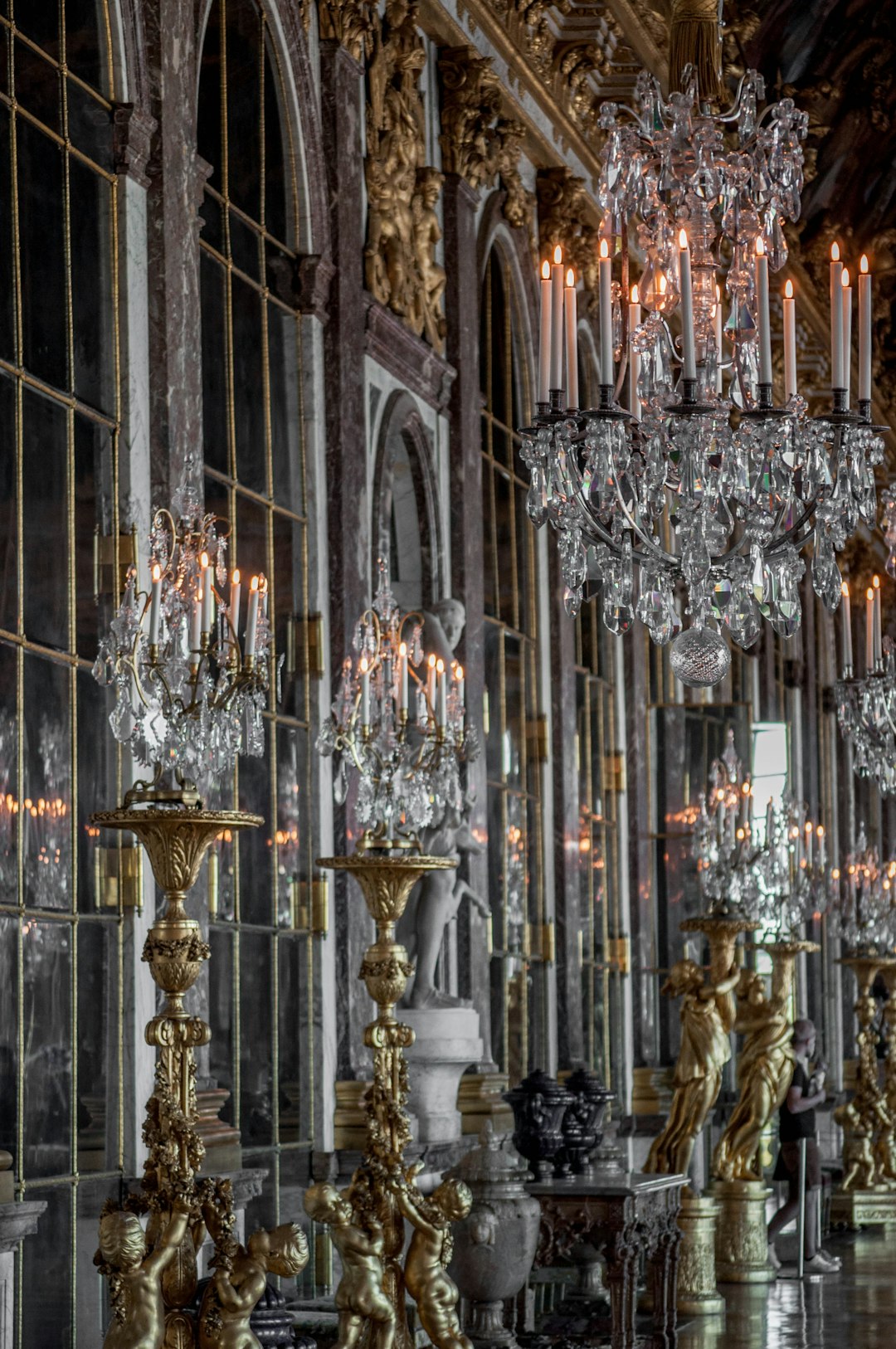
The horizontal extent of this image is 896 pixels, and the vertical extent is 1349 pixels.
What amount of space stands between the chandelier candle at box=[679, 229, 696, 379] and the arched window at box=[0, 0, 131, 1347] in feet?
8.80

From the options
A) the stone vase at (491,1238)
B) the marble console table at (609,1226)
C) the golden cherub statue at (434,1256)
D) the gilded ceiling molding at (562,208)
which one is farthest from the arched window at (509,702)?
the golden cherub statue at (434,1256)

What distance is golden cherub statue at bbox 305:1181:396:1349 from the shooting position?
26.7 ft

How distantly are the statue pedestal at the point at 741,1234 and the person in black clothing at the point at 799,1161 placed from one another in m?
0.41

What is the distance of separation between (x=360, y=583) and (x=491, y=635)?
3763 mm

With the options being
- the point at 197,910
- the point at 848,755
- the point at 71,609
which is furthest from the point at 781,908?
the point at 848,755

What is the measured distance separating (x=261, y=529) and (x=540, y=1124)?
10.9 ft

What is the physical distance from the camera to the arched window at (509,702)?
1578 cm

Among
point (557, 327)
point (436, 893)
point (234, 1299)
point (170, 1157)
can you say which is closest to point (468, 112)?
point (436, 893)

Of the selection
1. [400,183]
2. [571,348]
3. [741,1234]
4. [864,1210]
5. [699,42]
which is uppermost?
[400,183]

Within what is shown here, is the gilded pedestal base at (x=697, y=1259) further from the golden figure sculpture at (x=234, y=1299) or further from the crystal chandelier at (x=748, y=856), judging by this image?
the golden figure sculpture at (x=234, y=1299)

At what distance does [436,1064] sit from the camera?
12.6m

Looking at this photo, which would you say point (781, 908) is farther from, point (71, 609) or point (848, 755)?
point (848, 755)

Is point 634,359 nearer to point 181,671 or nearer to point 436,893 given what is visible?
point 181,671

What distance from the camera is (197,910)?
1002 centimetres
